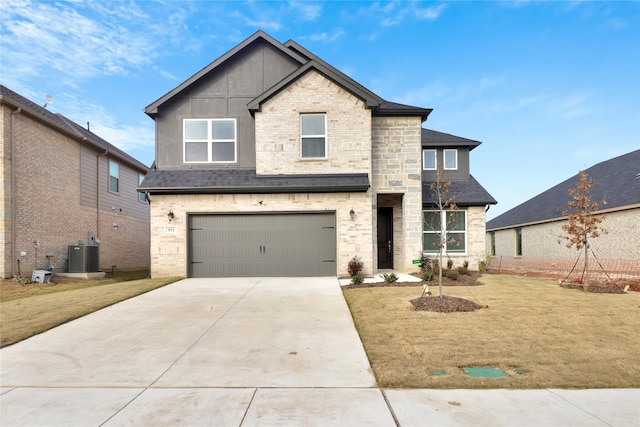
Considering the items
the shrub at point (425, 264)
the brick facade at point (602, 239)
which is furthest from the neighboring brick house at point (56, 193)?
the brick facade at point (602, 239)

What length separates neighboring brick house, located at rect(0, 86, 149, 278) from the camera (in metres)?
13.0

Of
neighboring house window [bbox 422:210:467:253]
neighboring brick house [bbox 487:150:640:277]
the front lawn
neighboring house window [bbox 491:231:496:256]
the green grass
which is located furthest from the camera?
neighboring house window [bbox 491:231:496:256]

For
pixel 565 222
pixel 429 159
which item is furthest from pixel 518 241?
pixel 429 159

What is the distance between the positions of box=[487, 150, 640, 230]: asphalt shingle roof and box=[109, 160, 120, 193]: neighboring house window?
2459cm

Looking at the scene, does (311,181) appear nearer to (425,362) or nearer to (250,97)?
(250,97)

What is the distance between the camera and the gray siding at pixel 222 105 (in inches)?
570

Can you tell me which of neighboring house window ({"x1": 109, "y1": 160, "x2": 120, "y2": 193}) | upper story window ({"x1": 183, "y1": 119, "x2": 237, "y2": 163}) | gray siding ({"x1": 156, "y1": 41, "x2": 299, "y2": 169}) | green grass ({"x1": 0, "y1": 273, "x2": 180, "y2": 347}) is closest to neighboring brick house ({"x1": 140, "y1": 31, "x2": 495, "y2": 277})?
gray siding ({"x1": 156, "y1": 41, "x2": 299, "y2": 169})

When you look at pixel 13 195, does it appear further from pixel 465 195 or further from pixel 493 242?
pixel 493 242

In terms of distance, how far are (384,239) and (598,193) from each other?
12.1 metres

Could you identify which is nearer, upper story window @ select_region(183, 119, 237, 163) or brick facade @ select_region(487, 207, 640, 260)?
upper story window @ select_region(183, 119, 237, 163)

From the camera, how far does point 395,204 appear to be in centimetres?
1566

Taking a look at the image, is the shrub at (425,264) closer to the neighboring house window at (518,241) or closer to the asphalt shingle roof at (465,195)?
the asphalt shingle roof at (465,195)

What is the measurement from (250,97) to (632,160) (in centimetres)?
2066

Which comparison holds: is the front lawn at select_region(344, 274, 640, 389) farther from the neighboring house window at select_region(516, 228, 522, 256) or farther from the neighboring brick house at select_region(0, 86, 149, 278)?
the neighboring house window at select_region(516, 228, 522, 256)
